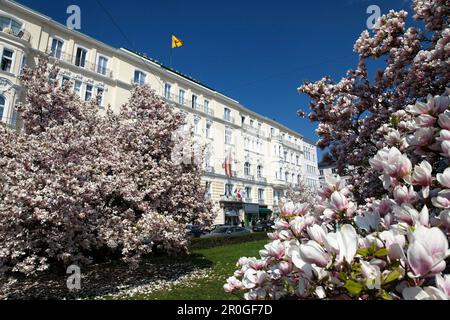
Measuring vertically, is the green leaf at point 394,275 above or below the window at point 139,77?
below

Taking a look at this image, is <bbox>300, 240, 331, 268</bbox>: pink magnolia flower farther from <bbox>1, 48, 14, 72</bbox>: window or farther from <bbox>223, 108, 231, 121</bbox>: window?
<bbox>223, 108, 231, 121</bbox>: window

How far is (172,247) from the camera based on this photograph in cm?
1011

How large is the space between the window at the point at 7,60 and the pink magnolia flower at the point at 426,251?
28.9 meters

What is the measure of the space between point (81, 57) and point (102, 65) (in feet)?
7.35

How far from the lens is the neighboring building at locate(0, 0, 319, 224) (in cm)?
2264

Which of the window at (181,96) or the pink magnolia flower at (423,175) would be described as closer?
the pink magnolia flower at (423,175)

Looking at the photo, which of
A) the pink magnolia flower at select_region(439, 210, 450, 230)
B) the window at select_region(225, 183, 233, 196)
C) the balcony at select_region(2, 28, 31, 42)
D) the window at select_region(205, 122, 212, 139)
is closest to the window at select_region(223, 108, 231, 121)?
the window at select_region(205, 122, 212, 139)

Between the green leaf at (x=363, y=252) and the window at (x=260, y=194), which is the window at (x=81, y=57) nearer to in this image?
the window at (x=260, y=194)

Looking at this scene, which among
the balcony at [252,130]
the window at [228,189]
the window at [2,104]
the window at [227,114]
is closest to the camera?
the window at [2,104]

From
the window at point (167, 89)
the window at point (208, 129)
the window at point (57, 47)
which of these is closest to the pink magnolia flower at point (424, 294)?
the window at point (57, 47)

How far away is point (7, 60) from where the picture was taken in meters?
22.0

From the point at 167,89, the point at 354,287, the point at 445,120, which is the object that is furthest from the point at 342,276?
the point at 167,89

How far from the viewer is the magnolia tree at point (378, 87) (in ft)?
13.1
